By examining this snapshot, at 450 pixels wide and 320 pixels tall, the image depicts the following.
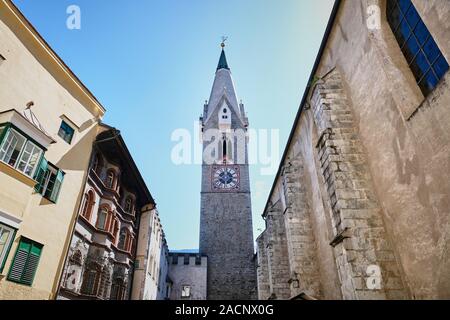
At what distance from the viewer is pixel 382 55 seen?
707cm

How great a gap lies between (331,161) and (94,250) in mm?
11307

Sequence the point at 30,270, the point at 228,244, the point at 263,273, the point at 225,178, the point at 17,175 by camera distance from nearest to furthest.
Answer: the point at 17,175, the point at 30,270, the point at 263,273, the point at 228,244, the point at 225,178

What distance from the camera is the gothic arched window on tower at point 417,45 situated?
6044 millimetres

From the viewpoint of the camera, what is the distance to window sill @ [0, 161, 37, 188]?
328 inches

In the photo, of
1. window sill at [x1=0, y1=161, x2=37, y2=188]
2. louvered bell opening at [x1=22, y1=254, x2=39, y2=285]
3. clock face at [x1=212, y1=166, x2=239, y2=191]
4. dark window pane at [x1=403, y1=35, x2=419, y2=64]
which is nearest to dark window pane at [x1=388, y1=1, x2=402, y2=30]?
dark window pane at [x1=403, y1=35, x2=419, y2=64]

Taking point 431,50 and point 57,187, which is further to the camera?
point 57,187

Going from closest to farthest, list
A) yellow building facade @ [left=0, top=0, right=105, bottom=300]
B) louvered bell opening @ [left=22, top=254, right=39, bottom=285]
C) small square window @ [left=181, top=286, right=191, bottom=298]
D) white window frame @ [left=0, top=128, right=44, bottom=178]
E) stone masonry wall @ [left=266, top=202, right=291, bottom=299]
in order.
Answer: white window frame @ [left=0, top=128, right=44, bottom=178]
yellow building facade @ [left=0, top=0, right=105, bottom=300]
louvered bell opening @ [left=22, top=254, right=39, bottom=285]
stone masonry wall @ [left=266, top=202, right=291, bottom=299]
small square window @ [left=181, top=286, right=191, bottom=298]

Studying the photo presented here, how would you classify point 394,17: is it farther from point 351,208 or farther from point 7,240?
point 7,240

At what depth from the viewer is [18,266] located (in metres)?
8.88

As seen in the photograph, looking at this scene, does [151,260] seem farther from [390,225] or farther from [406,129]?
[406,129]

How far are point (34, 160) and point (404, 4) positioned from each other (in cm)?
1177

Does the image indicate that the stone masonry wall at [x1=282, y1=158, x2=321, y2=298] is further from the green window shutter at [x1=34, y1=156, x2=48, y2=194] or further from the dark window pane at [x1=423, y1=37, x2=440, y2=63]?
the green window shutter at [x1=34, y1=156, x2=48, y2=194]

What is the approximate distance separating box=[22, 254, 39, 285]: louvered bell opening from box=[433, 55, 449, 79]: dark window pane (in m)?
12.5

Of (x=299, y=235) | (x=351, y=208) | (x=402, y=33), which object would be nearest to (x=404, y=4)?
(x=402, y=33)
